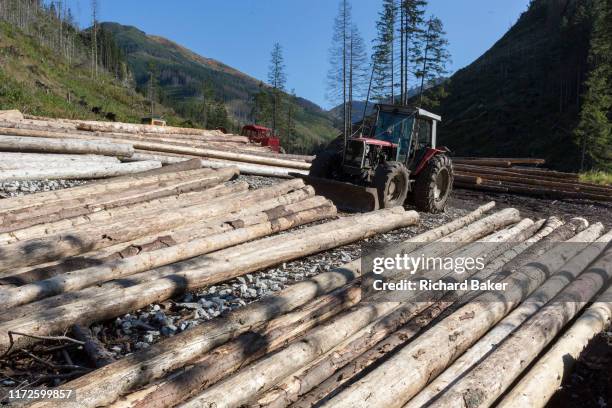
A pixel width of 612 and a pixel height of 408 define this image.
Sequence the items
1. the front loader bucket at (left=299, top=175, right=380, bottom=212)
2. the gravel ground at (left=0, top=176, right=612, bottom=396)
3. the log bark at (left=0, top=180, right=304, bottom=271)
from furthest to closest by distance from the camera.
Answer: the front loader bucket at (left=299, top=175, right=380, bottom=212) < the log bark at (left=0, top=180, right=304, bottom=271) < the gravel ground at (left=0, top=176, right=612, bottom=396)

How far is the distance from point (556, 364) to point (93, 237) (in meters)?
5.28

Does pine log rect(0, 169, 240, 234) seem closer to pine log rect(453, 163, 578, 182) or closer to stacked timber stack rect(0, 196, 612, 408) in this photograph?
stacked timber stack rect(0, 196, 612, 408)

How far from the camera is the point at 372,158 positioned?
991cm

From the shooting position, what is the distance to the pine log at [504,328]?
3240 millimetres

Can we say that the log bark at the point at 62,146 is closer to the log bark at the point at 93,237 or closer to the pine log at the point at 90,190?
the pine log at the point at 90,190

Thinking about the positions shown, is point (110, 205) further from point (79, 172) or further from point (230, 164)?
point (230, 164)

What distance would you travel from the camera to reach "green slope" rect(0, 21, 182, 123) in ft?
96.6

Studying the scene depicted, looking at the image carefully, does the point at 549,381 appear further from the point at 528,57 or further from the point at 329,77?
the point at 528,57

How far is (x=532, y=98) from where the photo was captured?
201ft

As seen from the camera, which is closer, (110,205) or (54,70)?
(110,205)

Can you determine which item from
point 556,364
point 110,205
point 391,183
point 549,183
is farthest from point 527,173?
point 110,205

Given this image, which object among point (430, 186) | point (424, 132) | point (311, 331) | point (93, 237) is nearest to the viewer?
point (311, 331)

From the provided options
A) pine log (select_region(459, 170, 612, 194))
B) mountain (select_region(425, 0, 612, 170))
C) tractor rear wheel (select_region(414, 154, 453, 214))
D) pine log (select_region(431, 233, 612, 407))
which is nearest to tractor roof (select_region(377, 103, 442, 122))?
tractor rear wheel (select_region(414, 154, 453, 214))

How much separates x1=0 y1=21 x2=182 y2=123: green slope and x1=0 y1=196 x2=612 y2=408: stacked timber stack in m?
25.5
